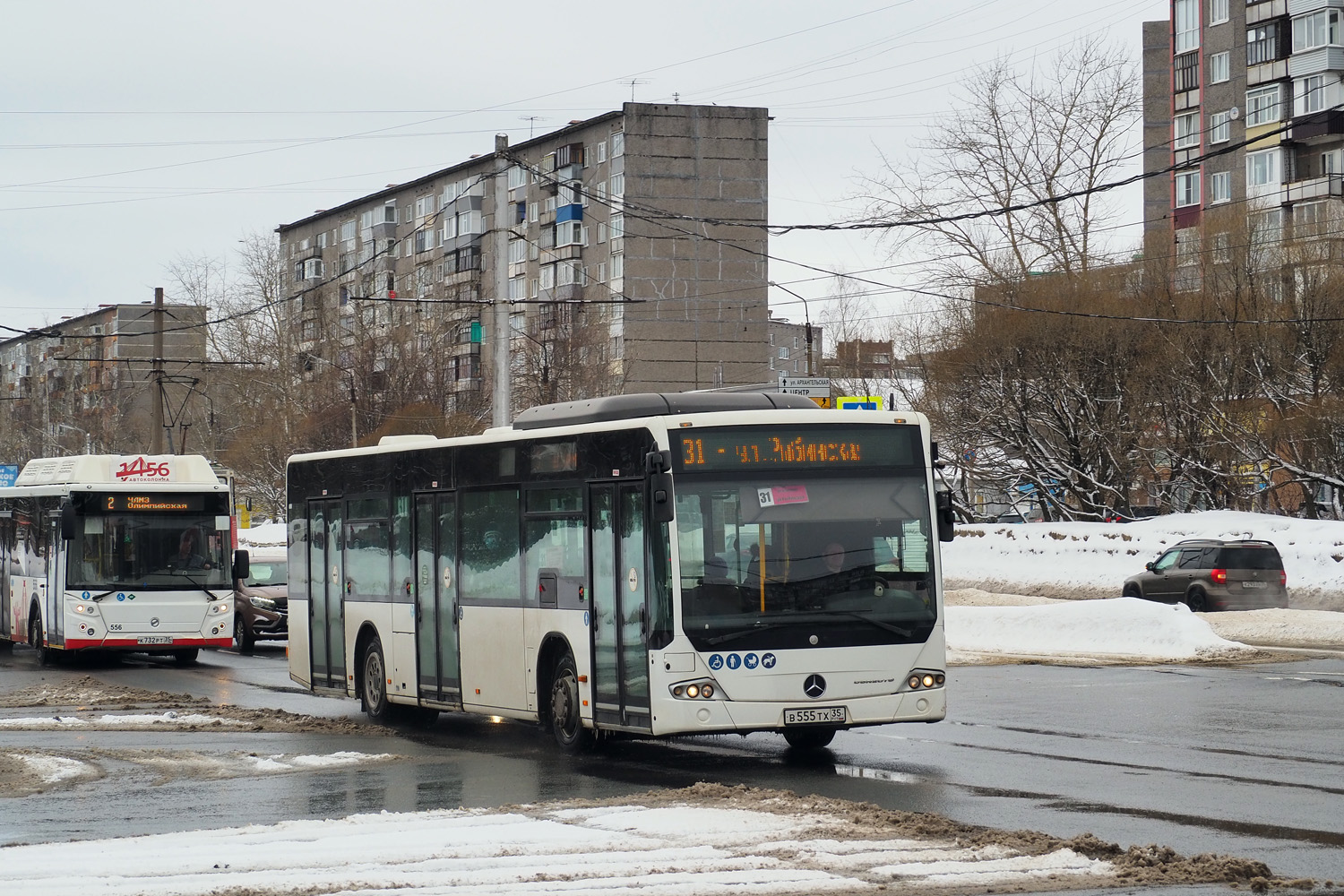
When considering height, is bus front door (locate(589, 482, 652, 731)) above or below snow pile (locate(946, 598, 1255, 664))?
above

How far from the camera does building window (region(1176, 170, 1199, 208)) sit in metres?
81.7

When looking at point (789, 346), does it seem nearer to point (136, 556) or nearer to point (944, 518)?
point (136, 556)

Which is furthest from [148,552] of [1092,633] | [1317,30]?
[1317,30]

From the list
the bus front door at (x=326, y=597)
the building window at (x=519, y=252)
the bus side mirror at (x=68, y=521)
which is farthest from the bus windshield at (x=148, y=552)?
the building window at (x=519, y=252)

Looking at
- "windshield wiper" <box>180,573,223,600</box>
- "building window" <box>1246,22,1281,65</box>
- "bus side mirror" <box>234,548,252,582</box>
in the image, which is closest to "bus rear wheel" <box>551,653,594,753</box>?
"bus side mirror" <box>234,548,252,582</box>

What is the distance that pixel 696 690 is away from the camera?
12734 mm

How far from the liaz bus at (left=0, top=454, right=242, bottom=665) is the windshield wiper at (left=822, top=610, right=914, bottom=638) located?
16206 millimetres

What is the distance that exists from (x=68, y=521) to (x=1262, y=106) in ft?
196

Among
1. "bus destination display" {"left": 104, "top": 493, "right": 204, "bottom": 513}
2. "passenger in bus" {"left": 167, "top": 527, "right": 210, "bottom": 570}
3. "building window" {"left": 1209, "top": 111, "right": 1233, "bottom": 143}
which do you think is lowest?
"passenger in bus" {"left": 167, "top": 527, "right": 210, "bottom": 570}

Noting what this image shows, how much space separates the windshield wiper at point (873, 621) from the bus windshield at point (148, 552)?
16412mm

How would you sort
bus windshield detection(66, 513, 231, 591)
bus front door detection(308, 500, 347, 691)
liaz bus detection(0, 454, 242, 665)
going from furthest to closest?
bus windshield detection(66, 513, 231, 591), liaz bus detection(0, 454, 242, 665), bus front door detection(308, 500, 347, 691)

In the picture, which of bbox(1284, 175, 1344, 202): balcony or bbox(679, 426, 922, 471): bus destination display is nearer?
bbox(679, 426, 922, 471): bus destination display

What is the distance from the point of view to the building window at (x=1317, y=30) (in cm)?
7000

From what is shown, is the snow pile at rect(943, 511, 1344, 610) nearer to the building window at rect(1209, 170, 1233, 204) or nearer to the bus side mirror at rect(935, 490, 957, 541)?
the bus side mirror at rect(935, 490, 957, 541)
